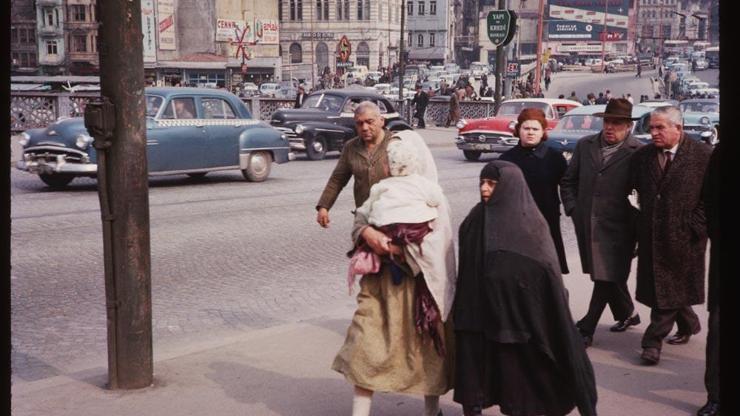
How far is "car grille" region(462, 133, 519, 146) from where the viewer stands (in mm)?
21984

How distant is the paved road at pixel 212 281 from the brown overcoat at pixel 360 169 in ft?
4.89

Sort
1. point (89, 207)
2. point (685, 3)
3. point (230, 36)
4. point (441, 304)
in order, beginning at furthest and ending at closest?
point (685, 3) < point (230, 36) < point (89, 207) < point (441, 304)

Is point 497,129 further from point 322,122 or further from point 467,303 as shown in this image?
point 467,303

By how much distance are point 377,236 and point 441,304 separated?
467 mm

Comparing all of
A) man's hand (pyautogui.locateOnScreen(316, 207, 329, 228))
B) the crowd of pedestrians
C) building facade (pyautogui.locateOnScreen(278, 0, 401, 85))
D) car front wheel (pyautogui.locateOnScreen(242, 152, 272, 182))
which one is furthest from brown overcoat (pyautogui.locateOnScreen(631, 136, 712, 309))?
building facade (pyautogui.locateOnScreen(278, 0, 401, 85))

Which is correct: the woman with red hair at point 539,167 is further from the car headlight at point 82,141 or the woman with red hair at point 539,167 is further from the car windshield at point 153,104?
the car windshield at point 153,104

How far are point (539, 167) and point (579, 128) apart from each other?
504 inches

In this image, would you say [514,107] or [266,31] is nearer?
[514,107]

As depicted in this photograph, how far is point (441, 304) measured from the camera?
4.47 meters

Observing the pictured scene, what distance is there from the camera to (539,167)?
664cm

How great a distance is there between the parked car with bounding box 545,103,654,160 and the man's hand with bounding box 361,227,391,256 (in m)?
13.6

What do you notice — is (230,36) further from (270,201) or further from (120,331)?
(120,331)

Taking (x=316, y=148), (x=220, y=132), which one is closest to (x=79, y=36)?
(x=316, y=148)

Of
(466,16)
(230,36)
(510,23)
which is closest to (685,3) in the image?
(466,16)
